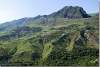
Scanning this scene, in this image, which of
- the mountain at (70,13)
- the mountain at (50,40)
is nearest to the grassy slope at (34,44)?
the mountain at (50,40)

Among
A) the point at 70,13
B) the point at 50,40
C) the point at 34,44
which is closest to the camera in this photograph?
the point at 50,40

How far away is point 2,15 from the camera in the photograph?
10.5 meters

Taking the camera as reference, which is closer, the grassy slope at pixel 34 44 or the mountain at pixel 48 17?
the grassy slope at pixel 34 44

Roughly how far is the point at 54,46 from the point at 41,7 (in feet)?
5.36

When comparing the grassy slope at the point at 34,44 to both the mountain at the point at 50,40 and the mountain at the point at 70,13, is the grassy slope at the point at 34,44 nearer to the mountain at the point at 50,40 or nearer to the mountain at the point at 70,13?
the mountain at the point at 50,40

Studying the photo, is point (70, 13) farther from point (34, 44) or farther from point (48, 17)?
point (34, 44)

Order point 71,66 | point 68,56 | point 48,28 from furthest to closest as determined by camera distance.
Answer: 1. point 48,28
2. point 68,56
3. point 71,66

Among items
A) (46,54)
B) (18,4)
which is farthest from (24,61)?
(18,4)

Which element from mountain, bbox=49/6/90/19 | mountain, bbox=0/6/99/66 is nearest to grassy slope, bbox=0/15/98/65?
mountain, bbox=0/6/99/66

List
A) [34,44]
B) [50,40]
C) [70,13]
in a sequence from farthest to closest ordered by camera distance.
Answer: [70,13] → [34,44] → [50,40]

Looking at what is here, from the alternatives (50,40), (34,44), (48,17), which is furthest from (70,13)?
(34,44)

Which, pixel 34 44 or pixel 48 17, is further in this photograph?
pixel 34 44

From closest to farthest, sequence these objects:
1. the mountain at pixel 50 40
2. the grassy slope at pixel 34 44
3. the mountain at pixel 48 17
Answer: the mountain at pixel 50 40, the grassy slope at pixel 34 44, the mountain at pixel 48 17

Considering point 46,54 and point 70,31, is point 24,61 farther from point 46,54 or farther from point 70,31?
point 70,31
